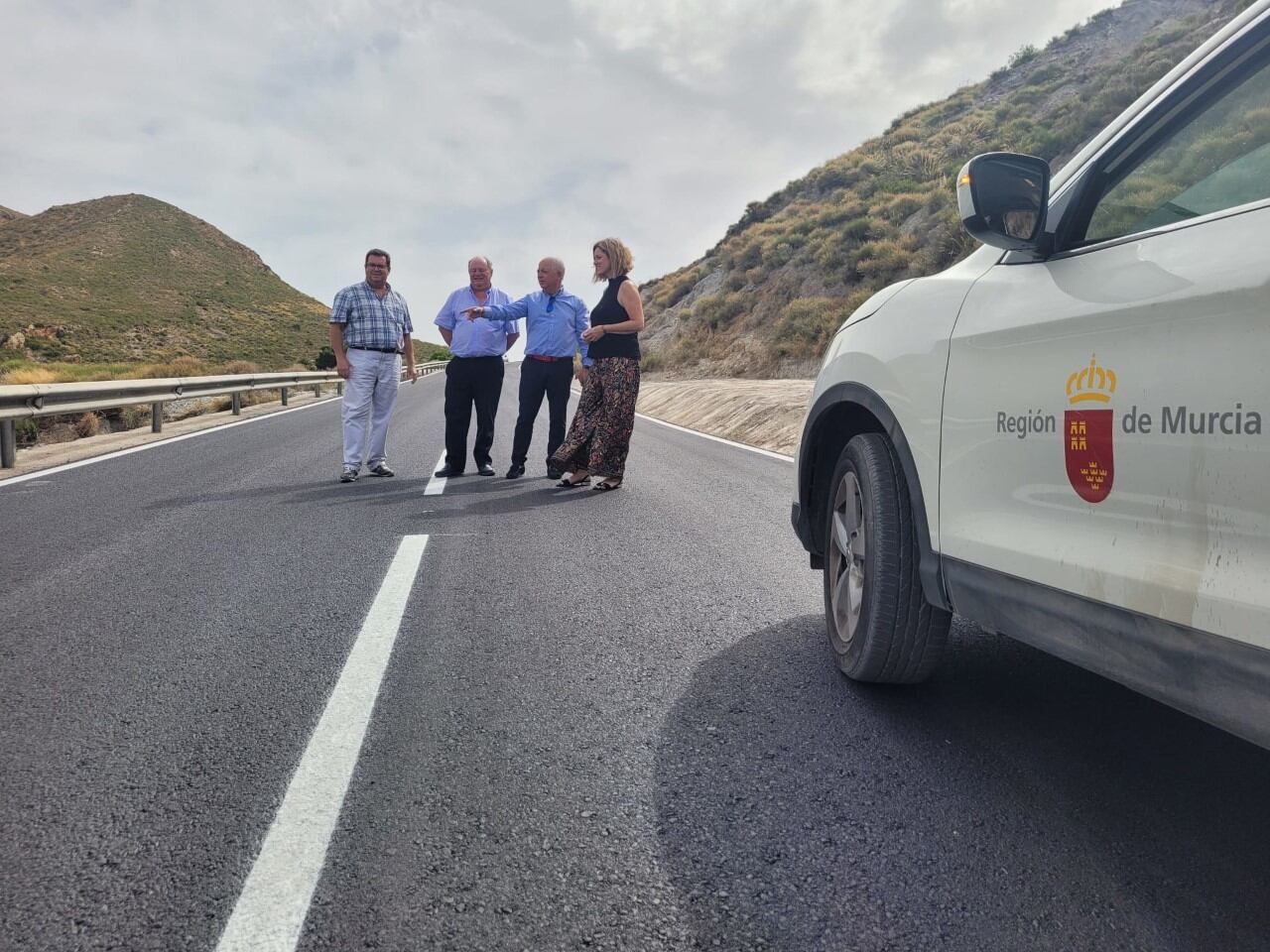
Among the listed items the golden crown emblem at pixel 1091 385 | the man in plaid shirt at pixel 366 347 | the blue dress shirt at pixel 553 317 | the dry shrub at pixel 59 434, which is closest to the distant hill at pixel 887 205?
the blue dress shirt at pixel 553 317

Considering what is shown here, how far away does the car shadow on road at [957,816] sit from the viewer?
1845 mm

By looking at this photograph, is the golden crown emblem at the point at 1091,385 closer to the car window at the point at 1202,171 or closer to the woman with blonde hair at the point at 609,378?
the car window at the point at 1202,171

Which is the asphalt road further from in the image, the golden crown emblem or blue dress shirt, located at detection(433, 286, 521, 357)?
blue dress shirt, located at detection(433, 286, 521, 357)

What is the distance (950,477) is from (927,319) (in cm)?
53

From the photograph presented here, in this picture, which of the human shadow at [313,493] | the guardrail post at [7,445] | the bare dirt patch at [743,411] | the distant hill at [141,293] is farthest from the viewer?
the distant hill at [141,293]

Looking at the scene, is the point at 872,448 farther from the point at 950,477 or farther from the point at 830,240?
the point at 830,240

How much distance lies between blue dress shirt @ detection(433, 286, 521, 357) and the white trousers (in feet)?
2.12

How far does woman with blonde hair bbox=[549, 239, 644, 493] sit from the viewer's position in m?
7.62

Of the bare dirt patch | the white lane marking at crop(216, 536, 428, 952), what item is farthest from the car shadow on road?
the bare dirt patch

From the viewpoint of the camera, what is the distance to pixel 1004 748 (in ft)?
8.73

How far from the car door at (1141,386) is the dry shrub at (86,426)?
596 inches

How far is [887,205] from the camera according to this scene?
31844 millimetres

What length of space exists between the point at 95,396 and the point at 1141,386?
12350 mm

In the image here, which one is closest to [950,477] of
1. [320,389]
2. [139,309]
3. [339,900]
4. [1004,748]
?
[1004,748]
